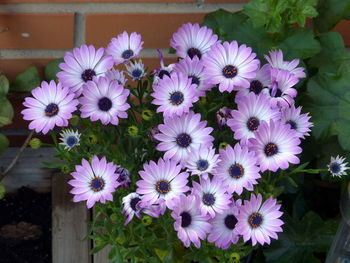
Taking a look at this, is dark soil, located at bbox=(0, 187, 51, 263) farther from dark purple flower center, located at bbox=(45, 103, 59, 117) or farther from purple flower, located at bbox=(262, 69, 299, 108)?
purple flower, located at bbox=(262, 69, 299, 108)

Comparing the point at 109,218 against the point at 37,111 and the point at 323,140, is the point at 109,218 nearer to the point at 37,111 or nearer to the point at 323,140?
the point at 37,111

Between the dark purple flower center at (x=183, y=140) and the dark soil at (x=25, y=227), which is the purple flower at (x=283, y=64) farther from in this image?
the dark soil at (x=25, y=227)

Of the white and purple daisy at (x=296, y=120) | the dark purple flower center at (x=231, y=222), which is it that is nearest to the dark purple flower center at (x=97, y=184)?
the dark purple flower center at (x=231, y=222)

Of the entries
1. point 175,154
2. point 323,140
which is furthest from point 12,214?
point 323,140

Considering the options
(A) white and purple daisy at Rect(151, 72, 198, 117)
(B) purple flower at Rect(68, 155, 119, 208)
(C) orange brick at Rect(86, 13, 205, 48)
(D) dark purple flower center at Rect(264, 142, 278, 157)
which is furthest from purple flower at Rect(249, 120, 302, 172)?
(C) orange brick at Rect(86, 13, 205, 48)

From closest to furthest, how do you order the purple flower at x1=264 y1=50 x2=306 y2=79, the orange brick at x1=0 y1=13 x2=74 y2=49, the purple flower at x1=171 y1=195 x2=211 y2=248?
the purple flower at x1=171 y1=195 x2=211 y2=248 → the purple flower at x1=264 y1=50 x2=306 y2=79 → the orange brick at x1=0 y1=13 x2=74 y2=49

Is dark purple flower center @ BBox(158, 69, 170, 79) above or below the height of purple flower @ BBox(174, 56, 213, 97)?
below

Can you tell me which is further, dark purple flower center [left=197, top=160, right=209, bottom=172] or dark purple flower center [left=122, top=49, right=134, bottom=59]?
dark purple flower center [left=122, top=49, right=134, bottom=59]
